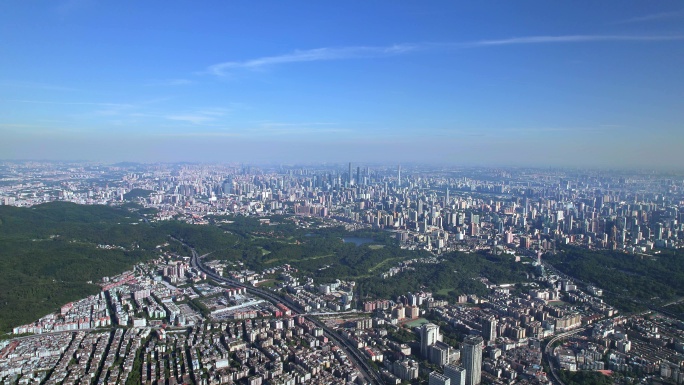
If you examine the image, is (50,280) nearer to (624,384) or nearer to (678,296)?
(624,384)

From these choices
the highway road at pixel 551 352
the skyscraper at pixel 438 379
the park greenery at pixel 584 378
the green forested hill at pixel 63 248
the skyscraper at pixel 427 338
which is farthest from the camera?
the green forested hill at pixel 63 248

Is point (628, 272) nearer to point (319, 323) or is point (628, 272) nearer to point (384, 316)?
point (384, 316)

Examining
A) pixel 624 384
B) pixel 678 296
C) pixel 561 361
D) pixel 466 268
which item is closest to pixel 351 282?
pixel 466 268

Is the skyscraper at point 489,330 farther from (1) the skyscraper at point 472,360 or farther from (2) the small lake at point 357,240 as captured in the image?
(2) the small lake at point 357,240

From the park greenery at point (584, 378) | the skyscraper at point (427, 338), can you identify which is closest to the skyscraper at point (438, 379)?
the skyscraper at point (427, 338)

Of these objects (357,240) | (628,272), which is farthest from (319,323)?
(628,272)

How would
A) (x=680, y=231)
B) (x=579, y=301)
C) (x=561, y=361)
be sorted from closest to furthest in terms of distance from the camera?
(x=561, y=361), (x=579, y=301), (x=680, y=231)
